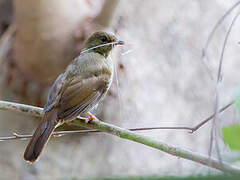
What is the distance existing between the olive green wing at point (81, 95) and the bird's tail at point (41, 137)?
0.06m

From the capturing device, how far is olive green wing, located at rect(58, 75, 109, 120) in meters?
2.89

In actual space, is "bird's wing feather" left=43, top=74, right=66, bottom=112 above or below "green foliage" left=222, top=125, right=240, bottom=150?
above

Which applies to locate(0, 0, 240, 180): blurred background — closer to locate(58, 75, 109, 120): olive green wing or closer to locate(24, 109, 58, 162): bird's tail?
locate(58, 75, 109, 120): olive green wing

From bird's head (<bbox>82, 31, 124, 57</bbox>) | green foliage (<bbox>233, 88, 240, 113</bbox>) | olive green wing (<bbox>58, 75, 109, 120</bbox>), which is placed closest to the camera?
green foliage (<bbox>233, 88, 240, 113</bbox>)

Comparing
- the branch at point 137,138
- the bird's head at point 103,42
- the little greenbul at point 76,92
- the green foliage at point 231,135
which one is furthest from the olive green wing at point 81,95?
the green foliage at point 231,135

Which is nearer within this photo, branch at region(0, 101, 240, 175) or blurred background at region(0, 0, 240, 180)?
branch at region(0, 101, 240, 175)

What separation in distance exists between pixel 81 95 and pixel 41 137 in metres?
0.48

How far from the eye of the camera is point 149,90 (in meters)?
6.82

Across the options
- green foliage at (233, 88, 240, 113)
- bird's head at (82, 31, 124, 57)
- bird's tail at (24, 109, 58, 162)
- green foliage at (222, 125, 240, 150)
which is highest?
bird's head at (82, 31, 124, 57)

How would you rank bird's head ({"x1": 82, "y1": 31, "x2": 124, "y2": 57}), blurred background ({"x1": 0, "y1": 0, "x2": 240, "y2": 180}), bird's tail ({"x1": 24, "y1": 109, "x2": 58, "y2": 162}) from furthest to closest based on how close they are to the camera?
blurred background ({"x1": 0, "y1": 0, "x2": 240, "y2": 180}) < bird's head ({"x1": 82, "y1": 31, "x2": 124, "y2": 57}) < bird's tail ({"x1": 24, "y1": 109, "x2": 58, "y2": 162})

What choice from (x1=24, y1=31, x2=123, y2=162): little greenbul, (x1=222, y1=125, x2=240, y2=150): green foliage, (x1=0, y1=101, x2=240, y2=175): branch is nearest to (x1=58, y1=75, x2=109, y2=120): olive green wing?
(x1=24, y1=31, x2=123, y2=162): little greenbul

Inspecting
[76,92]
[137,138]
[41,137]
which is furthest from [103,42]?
[137,138]

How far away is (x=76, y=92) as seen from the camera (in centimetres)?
309

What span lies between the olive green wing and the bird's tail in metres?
0.06
